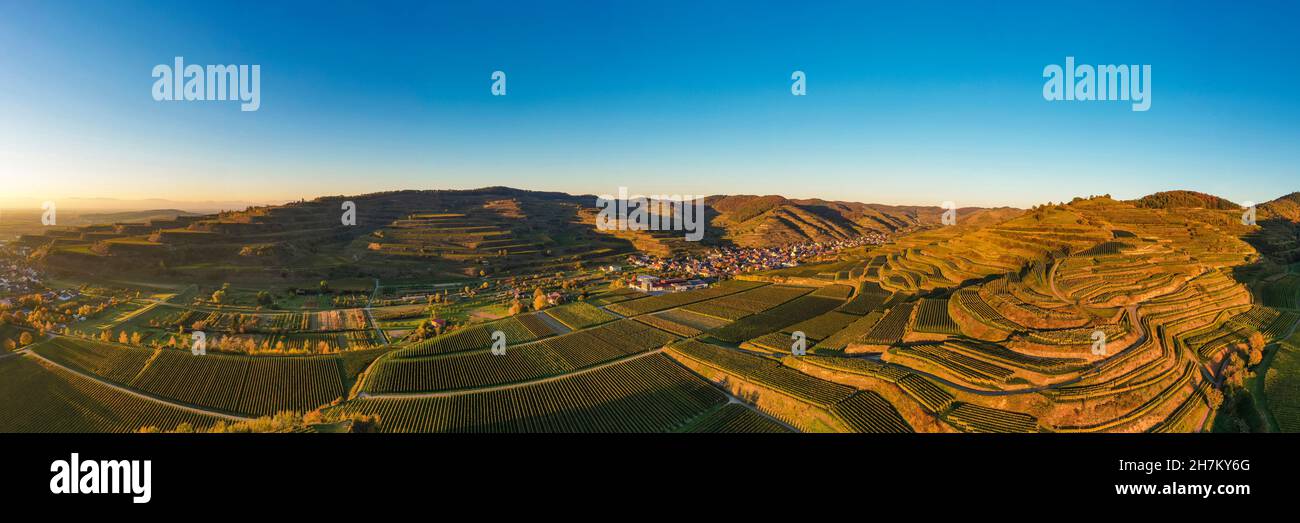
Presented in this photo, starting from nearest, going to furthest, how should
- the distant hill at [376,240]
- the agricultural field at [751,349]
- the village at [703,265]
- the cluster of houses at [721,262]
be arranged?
the agricultural field at [751,349]
the distant hill at [376,240]
the village at [703,265]
the cluster of houses at [721,262]

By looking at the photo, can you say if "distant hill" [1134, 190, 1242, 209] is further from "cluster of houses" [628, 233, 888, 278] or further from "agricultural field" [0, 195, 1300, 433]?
"cluster of houses" [628, 233, 888, 278]

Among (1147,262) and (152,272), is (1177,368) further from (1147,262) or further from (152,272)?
(152,272)

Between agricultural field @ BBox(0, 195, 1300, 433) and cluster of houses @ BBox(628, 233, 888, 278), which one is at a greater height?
cluster of houses @ BBox(628, 233, 888, 278)

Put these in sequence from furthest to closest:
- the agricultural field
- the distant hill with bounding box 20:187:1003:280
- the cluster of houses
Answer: the cluster of houses → the distant hill with bounding box 20:187:1003:280 → the agricultural field

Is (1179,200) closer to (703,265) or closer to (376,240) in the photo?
(703,265)

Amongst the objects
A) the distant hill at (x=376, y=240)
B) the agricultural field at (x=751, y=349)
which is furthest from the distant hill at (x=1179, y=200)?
the distant hill at (x=376, y=240)

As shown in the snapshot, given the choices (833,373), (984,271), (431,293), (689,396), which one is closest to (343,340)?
(431,293)

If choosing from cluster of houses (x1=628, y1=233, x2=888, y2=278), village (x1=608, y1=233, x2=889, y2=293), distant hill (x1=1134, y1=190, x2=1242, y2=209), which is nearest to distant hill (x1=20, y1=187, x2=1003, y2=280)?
cluster of houses (x1=628, y1=233, x2=888, y2=278)

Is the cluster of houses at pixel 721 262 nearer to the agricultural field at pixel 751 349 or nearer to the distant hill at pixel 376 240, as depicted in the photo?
the distant hill at pixel 376 240

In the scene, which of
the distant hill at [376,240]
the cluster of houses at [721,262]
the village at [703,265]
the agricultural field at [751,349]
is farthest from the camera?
the cluster of houses at [721,262]

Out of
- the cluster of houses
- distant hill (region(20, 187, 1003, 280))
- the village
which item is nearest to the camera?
distant hill (region(20, 187, 1003, 280))

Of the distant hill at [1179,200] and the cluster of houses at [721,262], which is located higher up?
the distant hill at [1179,200]
